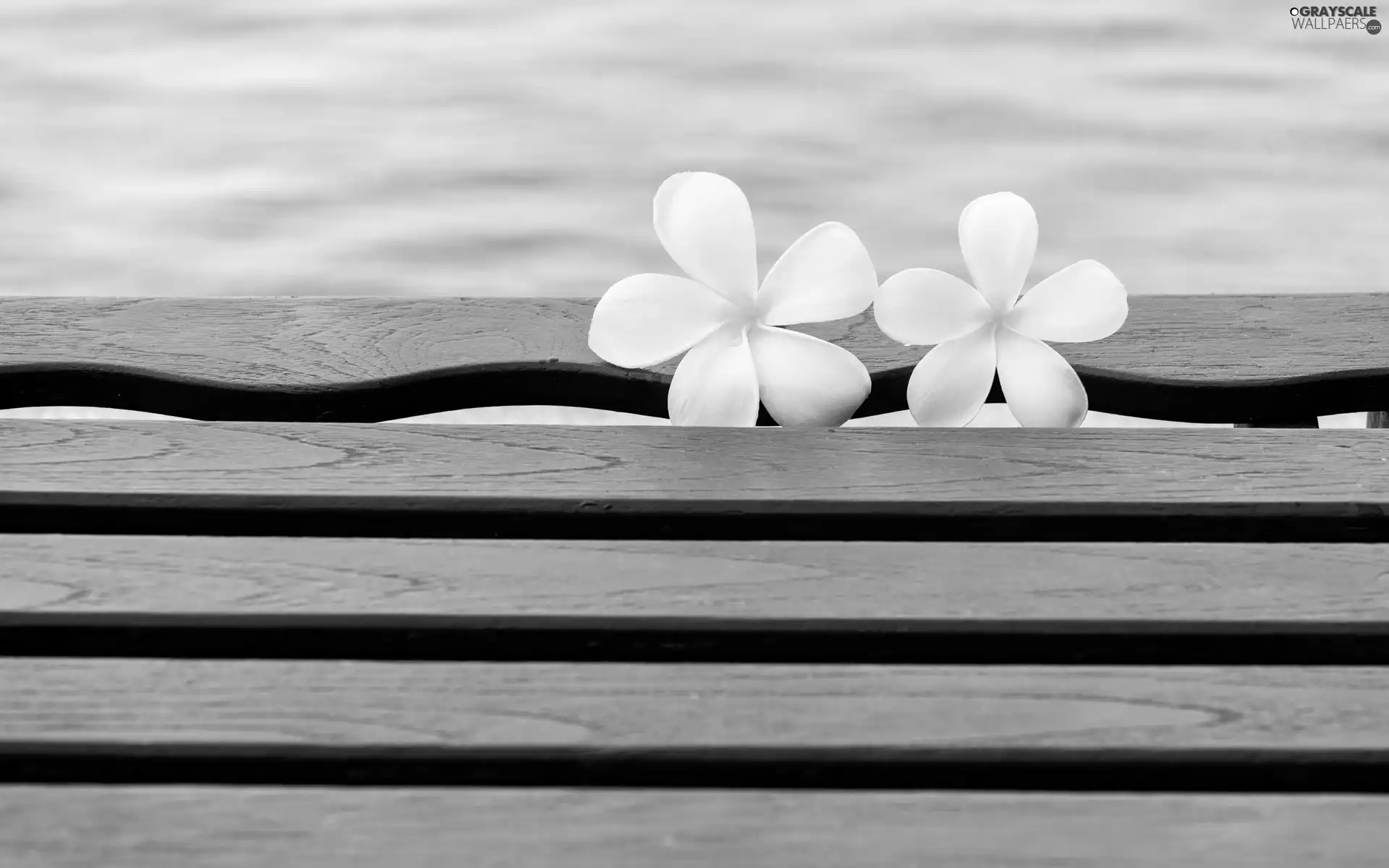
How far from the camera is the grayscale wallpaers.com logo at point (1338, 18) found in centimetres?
168

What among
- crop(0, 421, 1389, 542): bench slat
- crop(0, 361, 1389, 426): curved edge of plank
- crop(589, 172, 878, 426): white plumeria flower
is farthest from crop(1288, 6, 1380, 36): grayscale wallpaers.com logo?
crop(589, 172, 878, 426): white plumeria flower

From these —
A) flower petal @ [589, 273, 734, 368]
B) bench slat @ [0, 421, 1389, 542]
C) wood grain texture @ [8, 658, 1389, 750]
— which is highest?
flower petal @ [589, 273, 734, 368]

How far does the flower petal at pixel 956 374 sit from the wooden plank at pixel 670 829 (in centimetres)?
29

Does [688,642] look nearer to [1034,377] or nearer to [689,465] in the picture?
[689,465]

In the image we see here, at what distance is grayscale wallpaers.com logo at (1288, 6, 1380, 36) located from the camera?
1677mm

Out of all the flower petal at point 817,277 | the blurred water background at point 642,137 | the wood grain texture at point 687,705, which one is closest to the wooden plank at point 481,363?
the flower petal at point 817,277

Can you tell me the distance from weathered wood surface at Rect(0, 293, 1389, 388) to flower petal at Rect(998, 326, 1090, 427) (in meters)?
0.10

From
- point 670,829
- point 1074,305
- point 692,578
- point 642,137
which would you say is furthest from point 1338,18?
point 670,829

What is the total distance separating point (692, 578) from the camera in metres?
0.63

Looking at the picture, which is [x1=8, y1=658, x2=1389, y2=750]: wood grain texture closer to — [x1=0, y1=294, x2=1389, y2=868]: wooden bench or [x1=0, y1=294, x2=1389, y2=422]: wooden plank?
[x1=0, y1=294, x2=1389, y2=868]: wooden bench

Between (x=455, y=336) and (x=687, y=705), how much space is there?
413mm

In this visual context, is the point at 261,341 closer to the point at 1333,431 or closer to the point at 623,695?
the point at 623,695

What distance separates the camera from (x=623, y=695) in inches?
22.1

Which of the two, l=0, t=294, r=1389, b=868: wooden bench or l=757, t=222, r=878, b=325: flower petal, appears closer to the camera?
l=0, t=294, r=1389, b=868: wooden bench
